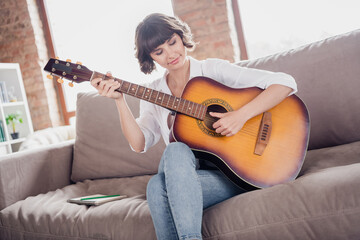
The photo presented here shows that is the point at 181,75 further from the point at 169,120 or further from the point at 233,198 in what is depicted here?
the point at 233,198

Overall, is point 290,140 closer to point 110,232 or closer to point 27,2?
point 110,232

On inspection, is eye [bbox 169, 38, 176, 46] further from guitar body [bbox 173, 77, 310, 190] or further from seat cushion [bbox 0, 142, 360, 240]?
seat cushion [bbox 0, 142, 360, 240]

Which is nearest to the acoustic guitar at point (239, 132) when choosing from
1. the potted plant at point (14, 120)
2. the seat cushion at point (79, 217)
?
the seat cushion at point (79, 217)

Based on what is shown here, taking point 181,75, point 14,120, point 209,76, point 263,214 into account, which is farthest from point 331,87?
point 14,120

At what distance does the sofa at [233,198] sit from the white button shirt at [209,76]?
32 cm

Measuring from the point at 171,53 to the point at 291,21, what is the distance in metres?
2.04

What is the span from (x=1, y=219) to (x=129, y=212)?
0.73 m

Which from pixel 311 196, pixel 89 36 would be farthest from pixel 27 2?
pixel 311 196

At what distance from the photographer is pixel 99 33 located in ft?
12.5

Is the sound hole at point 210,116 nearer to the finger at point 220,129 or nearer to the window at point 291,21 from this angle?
the finger at point 220,129

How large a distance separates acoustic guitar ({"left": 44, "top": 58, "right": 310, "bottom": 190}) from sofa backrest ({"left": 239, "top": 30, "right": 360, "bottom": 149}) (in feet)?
1.19

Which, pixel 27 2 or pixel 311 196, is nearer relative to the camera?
pixel 311 196

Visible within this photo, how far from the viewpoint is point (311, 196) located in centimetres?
97

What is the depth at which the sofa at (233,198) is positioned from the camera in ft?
3.17
